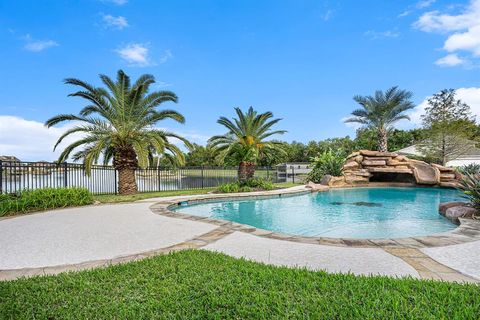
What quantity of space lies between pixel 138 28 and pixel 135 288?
395 inches

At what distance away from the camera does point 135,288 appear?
7.73ft

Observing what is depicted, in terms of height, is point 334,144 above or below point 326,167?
above

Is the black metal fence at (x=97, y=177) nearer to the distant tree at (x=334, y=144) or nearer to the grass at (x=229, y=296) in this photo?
the grass at (x=229, y=296)

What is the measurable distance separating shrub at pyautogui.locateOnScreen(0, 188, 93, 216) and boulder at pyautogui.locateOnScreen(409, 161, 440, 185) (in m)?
16.7

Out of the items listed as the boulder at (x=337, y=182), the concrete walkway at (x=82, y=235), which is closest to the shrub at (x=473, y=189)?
the concrete walkway at (x=82, y=235)

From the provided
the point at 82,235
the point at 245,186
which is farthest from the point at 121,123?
the point at 82,235

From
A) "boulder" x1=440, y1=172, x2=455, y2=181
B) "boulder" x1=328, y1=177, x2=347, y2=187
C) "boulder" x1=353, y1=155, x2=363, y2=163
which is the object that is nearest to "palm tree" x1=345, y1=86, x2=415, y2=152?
"boulder" x1=353, y1=155, x2=363, y2=163

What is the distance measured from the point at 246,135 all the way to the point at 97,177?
8269 mm

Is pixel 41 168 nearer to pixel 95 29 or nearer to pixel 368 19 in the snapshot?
pixel 95 29

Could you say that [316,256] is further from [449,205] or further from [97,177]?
[97,177]

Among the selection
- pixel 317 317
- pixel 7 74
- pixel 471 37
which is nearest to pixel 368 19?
pixel 471 37

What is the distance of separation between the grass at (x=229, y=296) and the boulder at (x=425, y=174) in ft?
49.9

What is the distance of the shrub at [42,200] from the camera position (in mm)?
6686

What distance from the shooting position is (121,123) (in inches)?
436
